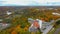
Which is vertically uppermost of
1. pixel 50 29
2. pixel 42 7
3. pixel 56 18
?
pixel 42 7

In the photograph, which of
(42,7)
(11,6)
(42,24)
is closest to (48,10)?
(42,7)

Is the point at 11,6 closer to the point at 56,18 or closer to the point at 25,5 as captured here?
the point at 25,5

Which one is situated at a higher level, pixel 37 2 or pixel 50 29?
pixel 37 2

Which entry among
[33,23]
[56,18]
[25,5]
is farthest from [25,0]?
[56,18]

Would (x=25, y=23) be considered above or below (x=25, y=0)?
below

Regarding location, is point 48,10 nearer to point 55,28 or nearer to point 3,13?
point 55,28

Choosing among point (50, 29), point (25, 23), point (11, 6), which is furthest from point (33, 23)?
point (11, 6)

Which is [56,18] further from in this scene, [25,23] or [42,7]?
[25,23]
